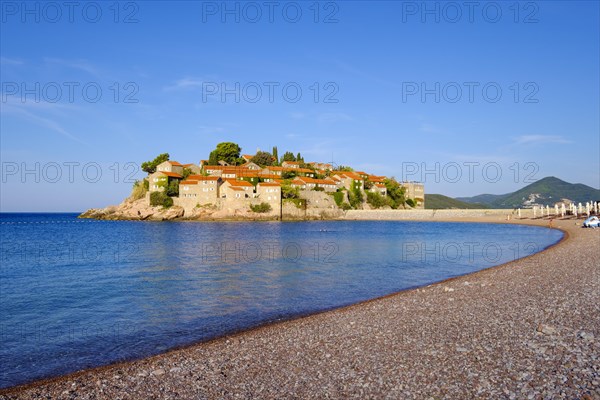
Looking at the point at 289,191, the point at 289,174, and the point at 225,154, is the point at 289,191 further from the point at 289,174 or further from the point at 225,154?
the point at 225,154

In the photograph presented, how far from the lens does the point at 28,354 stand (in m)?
9.28

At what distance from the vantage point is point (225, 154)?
103500 mm

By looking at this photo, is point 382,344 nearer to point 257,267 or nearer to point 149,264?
point 257,267

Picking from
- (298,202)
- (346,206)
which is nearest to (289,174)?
(298,202)

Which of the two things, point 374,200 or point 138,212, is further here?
point 374,200

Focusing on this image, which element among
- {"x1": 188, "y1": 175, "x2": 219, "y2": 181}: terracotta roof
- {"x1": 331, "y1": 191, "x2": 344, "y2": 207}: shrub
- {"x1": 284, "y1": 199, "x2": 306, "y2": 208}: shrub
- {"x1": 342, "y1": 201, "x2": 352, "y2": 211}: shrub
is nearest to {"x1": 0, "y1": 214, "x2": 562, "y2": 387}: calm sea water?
{"x1": 188, "y1": 175, "x2": 219, "y2": 181}: terracotta roof

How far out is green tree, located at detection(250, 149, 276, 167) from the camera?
353 feet

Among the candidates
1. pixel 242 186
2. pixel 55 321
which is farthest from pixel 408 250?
pixel 242 186

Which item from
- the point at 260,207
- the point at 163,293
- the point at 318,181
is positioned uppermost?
the point at 318,181

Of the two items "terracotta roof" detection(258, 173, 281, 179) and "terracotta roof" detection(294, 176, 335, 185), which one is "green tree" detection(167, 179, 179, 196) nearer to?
"terracotta roof" detection(258, 173, 281, 179)

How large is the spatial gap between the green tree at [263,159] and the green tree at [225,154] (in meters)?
4.74

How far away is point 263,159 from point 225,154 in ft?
32.5

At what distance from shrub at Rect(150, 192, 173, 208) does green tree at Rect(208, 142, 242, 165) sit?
18053mm

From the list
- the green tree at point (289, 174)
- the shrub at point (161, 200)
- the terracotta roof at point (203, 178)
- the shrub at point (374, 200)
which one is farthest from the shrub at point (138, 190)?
the shrub at point (374, 200)
